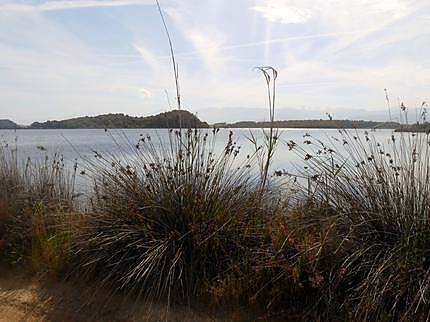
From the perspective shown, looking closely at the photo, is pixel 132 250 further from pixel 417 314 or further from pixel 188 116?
pixel 417 314

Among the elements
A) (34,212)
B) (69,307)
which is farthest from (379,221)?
(34,212)

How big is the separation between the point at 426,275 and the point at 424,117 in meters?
1.53

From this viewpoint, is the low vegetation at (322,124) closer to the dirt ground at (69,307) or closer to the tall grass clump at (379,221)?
the tall grass clump at (379,221)

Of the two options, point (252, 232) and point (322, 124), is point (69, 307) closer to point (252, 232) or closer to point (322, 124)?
point (252, 232)

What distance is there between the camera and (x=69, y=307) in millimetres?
3926

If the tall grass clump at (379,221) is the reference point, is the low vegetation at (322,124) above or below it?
above

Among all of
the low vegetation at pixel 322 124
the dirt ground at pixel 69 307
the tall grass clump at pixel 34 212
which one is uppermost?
the low vegetation at pixel 322 124

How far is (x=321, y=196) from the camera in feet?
13.1

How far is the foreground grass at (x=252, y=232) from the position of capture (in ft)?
11.1

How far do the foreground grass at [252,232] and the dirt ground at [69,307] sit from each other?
0.11 meters

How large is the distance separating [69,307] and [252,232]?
1.72 metres

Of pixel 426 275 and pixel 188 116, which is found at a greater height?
pixel 188 116

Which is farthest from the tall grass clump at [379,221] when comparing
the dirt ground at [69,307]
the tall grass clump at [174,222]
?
the dirt ground at [69,307]

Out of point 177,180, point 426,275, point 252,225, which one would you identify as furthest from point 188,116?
point 426,275
